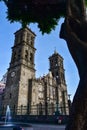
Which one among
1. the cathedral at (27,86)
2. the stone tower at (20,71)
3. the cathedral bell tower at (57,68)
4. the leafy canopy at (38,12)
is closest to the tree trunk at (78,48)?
the leafy canopy at (38,12)

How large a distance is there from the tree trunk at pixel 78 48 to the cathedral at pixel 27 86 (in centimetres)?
2449

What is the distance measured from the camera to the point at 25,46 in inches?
1560

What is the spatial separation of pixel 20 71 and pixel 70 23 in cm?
3056

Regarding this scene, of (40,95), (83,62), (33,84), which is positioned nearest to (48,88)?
(40,95)

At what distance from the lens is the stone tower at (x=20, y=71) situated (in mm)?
33406

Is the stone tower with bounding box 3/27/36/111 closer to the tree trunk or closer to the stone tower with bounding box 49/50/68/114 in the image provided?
the stone tower with bounding box 49/50/68/114

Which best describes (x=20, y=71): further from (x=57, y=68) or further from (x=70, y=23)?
(x=70, y=23)

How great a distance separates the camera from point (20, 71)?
35406mm

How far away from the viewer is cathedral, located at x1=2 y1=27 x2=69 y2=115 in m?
32.9

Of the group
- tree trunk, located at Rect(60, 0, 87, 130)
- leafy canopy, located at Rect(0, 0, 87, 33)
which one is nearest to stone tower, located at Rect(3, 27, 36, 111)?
leafy canopy, located at Rect(0, 0, 87, 33)

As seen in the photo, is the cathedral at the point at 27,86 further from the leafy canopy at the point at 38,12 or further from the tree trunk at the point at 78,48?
the tree trunk at the point at 78,48

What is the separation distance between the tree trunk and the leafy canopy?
881mm

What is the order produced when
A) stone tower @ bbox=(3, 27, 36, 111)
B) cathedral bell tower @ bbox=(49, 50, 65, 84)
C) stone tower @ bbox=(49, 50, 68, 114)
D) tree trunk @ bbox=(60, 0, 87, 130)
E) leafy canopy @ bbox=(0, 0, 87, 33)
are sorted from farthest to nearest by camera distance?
1. cathedral bell tower @ bbox=(49, 50, 65, 84)
2. stone tower @ bbox=(49, 50, 68, 114)
3. stone tower @ bbox=(3, 27, 36, 111)
4. leafy canopy @ bbox=(0, 0, 87, 33)
5. tree trunk @ bbox=(60, 0, 87, 130)

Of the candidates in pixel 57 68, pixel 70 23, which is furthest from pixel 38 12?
pixel 57 68
